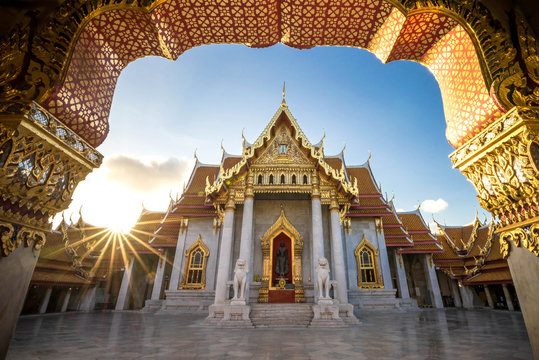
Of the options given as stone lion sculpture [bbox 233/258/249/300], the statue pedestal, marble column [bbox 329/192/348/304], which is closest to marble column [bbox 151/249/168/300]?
stone lion sculpture [bbox 233/258/249/300]

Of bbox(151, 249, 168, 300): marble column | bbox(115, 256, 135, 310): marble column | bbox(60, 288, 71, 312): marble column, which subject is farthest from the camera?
bbox(115, 256, 135, 310): marble column

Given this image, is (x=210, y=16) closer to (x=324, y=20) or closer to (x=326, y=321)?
(x=324, y=20)

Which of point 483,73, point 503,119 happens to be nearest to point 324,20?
point 483,73

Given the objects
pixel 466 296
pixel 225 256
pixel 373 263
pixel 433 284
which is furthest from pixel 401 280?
pixel 225 256

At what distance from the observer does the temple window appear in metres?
12.8

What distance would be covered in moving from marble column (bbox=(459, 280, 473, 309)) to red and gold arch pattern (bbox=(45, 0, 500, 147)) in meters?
20.3

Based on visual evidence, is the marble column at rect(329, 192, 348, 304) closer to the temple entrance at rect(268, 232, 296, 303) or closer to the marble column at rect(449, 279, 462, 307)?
the temple entrance at rect(268, 232, 296, 303)

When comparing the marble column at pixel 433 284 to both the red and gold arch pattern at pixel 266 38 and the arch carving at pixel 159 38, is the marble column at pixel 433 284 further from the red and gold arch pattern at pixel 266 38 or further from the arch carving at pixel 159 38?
the arch carving at pixel 159 38

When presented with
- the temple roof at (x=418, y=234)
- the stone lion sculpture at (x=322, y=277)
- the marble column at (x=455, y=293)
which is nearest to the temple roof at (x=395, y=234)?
the temple roof at (x=418, y=234)

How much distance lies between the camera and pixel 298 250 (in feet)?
36.9

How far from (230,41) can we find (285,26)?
2.68 feet

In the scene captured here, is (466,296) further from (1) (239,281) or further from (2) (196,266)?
(2) (196,266)

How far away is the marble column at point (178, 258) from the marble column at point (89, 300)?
20.0 feet

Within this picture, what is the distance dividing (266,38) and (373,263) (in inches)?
503
